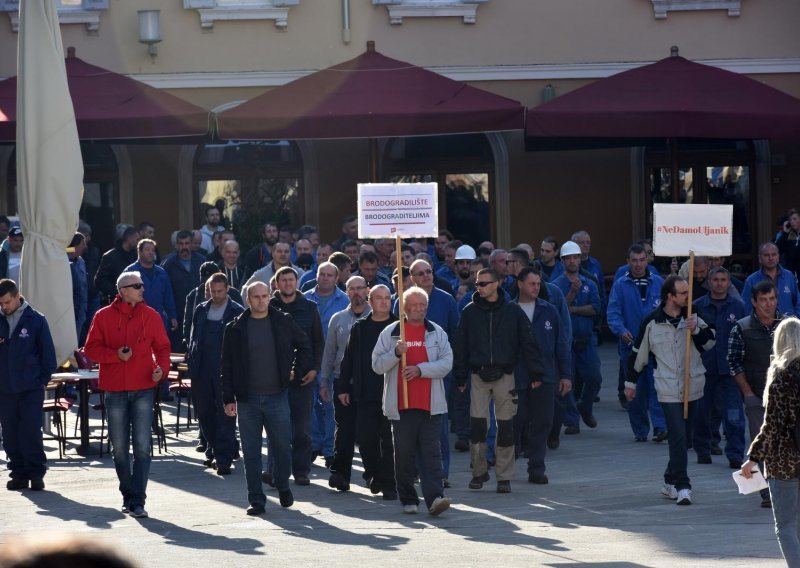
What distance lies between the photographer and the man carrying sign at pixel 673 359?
10234 millimetres

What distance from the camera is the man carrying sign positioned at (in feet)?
33.6

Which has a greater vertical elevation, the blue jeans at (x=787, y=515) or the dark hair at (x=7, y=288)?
the dark hair at (x=7, y=288)

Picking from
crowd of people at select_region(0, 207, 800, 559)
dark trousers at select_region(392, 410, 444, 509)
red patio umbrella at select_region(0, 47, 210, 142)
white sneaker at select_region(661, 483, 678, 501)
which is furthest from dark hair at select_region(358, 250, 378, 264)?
red patio umbrella at select_region(0, 47, 210, 142)

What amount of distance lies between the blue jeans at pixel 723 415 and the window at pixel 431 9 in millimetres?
10458

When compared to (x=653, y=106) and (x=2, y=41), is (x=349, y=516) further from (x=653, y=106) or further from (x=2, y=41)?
(x=2, y=41)

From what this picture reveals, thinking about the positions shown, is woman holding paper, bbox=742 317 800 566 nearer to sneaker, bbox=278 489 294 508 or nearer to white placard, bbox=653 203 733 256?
white placard, bbox=653 203 733 256

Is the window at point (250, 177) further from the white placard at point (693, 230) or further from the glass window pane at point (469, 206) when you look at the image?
the white placard at point (693, 230)

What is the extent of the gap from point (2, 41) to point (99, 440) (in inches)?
380

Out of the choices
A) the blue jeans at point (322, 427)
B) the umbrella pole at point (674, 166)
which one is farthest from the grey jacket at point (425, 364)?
the umbrella pole at point (674, 166)

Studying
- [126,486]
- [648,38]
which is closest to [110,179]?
[648,38]

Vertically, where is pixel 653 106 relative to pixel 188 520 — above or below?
above

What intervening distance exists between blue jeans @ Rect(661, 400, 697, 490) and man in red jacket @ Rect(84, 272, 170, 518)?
370 cm

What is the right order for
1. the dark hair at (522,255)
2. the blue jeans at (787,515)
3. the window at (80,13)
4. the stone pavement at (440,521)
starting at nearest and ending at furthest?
the blue jeans at (787,515)
the stone pavement at (440,521)
the dark hair at (522,255)
the window at (80,13)

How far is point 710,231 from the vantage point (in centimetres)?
Answer: 1118
